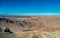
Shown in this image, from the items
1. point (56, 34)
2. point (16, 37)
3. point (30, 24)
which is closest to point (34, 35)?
point (16, 37)

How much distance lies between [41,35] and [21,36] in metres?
1.09

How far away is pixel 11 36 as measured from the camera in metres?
9.65

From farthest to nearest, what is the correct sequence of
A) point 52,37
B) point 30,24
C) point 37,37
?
1. point 30,24
2. point 52,37
3. point 37,37

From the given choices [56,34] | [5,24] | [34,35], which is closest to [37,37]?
[34,35]

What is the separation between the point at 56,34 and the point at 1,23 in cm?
418

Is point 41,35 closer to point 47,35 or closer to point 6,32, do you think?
point 47,35

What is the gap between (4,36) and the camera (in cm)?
945

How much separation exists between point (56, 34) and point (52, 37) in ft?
2.27

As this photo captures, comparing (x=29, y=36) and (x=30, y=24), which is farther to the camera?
(x=30, y=24)

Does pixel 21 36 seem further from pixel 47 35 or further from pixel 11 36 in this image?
pixel 47 35

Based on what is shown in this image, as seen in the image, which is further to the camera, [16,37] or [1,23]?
[1,23]

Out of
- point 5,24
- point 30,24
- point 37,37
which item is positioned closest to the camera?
point 37,37

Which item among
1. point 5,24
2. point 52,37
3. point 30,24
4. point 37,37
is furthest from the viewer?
point 30,24

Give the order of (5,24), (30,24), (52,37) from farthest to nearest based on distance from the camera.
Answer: (30,24), (5,24), (52,37)
